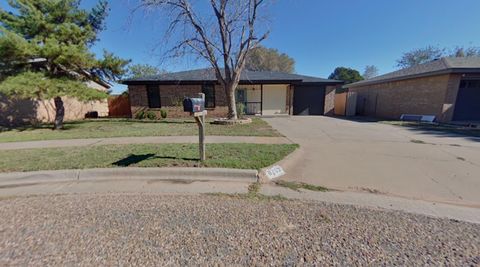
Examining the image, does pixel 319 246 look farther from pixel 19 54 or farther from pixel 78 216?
pixel 19 54

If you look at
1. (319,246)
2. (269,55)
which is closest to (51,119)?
(319,246)

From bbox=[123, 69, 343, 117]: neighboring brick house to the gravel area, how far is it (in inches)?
510

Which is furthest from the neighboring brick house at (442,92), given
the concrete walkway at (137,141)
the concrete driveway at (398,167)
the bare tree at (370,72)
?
the bare tree at (370,72)

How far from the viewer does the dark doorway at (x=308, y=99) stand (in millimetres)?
17203

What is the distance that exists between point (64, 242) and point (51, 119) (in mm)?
15663

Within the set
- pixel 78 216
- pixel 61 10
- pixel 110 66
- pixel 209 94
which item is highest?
pixel 61 10

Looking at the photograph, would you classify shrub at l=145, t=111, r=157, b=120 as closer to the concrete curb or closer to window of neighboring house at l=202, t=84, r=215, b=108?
window of neighboring house at l=202, t=84, r=215, b=108

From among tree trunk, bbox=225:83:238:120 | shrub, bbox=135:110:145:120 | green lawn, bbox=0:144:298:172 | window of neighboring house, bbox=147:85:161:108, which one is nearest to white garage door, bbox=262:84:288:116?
tree trunk, bbox=225:83:238:120

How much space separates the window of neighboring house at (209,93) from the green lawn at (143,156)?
10.0 metres

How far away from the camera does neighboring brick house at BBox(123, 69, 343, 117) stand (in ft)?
50.6

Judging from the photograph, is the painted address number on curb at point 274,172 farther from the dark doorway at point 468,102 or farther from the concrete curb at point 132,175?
the dark doorway at point 468,102

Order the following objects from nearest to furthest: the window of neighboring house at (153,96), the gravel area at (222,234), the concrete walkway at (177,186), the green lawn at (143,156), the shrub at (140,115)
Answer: the gravel area at (222,234)
the concrete walkway at (177,186)
the green lawn at (143,156)
the shrub at (140,115)
the window of neighboring house at (153,96)

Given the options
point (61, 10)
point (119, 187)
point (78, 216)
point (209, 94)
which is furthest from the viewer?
point (209, 94)

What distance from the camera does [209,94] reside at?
52.5 ft
